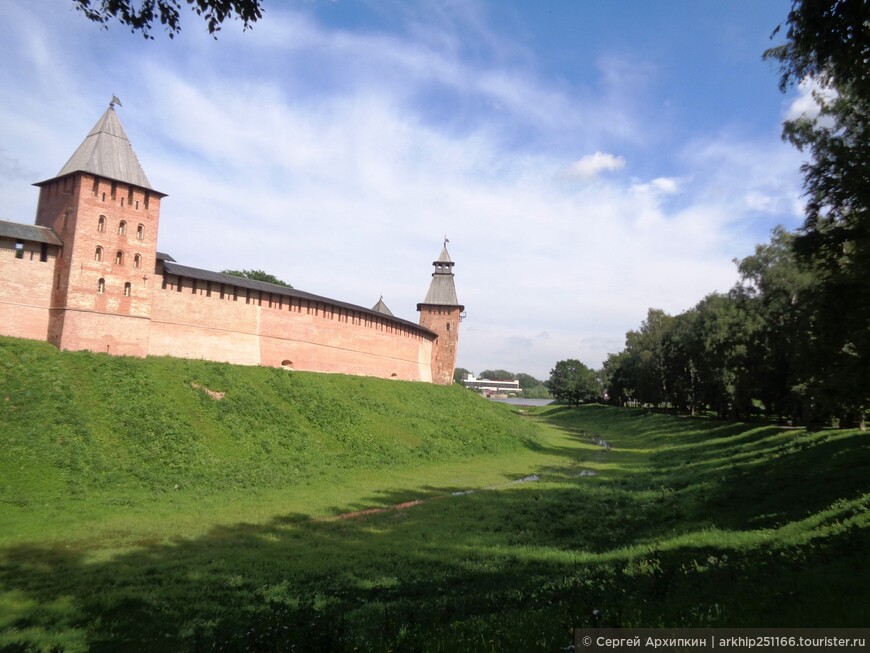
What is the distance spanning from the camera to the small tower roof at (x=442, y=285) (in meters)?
50.1

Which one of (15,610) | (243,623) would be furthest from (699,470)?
(15,610)

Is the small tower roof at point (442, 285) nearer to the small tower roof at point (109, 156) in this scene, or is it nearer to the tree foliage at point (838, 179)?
the small tower roof at point (109, 156)

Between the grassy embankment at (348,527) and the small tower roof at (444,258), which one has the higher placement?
the small tower roof at (444,258)

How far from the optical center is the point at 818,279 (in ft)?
50.6

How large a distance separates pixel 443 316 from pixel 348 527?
126 feet

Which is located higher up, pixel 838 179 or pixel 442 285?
pixel 442 285

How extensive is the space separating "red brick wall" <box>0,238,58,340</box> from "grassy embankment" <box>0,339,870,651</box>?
131 cm

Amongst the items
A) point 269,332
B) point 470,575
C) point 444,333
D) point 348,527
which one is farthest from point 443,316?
→ point 470,575

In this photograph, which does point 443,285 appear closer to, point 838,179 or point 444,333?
→ point 444,333

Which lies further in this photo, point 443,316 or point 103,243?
point 443,316

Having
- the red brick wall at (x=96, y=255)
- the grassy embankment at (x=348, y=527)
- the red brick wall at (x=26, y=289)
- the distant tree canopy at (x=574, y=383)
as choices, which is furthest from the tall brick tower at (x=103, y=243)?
the distant tree canopy at (x=574, y=383)

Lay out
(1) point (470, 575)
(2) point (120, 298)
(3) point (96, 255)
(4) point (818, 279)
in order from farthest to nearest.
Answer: (2) point (120, 298)
(3) point (96, 255)
(4) point (818, 279)
(1) point (470, 575)

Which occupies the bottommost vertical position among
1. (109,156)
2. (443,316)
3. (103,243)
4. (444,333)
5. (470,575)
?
(470,575)

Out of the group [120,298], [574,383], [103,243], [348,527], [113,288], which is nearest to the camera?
[348,527]
